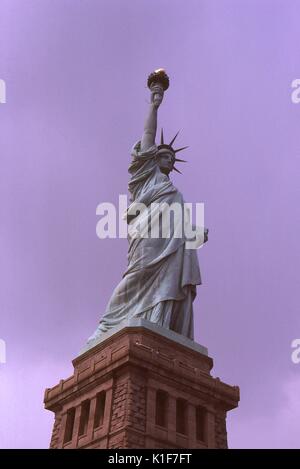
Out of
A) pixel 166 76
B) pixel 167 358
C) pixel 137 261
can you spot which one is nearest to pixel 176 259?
pixel 137 261

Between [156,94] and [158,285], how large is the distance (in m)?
13.4

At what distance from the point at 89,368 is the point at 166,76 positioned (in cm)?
2059

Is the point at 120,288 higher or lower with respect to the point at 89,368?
higher

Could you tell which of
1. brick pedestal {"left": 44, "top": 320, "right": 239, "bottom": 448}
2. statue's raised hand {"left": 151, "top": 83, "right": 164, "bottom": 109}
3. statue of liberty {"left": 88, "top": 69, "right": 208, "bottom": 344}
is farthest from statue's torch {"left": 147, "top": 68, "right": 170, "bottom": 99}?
brick pedestal {"left": 44, "top": 320, "right": 239, "bottom": 448}

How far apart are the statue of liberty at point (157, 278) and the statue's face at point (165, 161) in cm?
138

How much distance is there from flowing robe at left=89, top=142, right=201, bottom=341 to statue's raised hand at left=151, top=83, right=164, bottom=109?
7.18 meters

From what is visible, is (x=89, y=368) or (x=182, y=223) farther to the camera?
(x=182, y=223)

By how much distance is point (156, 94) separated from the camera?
136ft

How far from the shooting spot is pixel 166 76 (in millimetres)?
42219

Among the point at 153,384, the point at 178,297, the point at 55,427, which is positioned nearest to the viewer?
the point at 153,384
